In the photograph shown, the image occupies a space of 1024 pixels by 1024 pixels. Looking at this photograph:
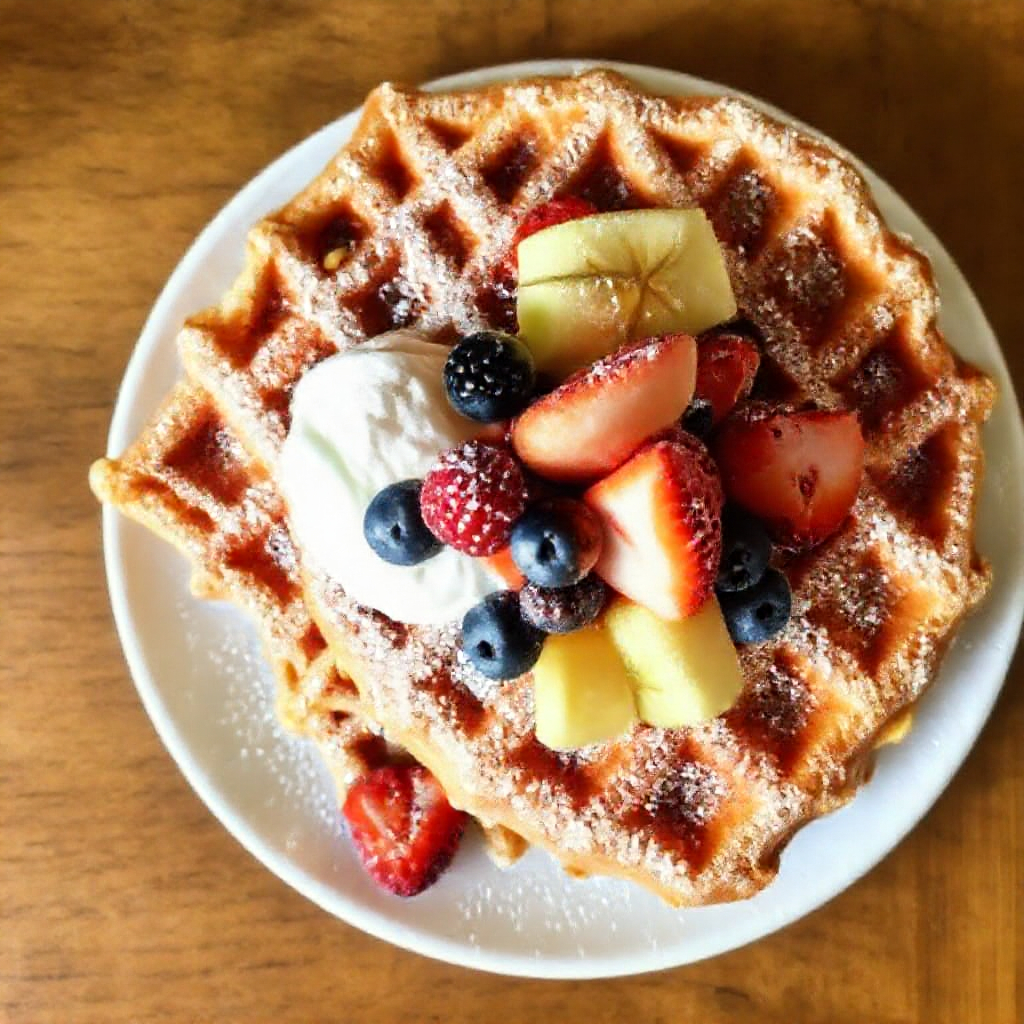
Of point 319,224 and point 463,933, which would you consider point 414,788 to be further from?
point 319,224

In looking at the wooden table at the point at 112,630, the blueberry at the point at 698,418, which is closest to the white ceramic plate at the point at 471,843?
the wooden table at the point at 112,630

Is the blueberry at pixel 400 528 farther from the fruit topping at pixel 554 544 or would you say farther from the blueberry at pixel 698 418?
A: the blueberry at pixel 698 418

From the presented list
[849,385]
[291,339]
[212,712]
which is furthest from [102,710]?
[849,385]

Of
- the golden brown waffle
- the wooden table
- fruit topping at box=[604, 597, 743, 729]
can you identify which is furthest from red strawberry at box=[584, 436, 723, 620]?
the wooden table

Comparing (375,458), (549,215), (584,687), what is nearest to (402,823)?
(584,687)

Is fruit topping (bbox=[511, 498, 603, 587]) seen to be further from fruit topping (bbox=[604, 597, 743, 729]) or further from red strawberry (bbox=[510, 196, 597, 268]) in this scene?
red strawberry (bbox=[510, 196, 597, 268])
